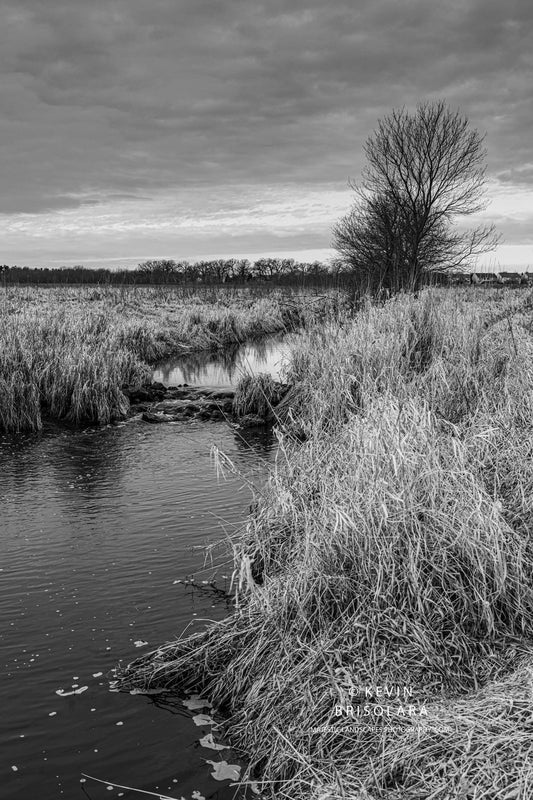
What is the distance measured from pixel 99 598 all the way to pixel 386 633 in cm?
244

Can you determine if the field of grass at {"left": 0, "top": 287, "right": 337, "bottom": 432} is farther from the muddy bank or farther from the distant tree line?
the distant tree line

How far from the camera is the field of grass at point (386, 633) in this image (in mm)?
2877

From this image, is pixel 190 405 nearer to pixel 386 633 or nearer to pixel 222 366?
pixel 222 366

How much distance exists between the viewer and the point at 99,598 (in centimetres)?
500

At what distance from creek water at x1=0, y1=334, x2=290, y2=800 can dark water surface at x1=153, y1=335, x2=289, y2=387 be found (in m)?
4.35

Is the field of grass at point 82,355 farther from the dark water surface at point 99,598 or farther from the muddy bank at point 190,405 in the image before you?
the dark water surface at point 99,598

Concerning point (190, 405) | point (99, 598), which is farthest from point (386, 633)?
point (190, 405)

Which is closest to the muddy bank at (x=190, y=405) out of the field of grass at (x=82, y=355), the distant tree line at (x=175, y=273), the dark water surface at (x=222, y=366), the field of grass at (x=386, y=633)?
the field of grass at (x=82, y=355)

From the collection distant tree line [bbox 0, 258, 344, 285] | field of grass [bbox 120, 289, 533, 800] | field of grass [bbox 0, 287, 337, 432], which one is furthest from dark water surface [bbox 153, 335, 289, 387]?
distant tree line [bbox 0, 258, 344, 285]

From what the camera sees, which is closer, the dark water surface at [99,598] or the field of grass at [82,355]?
the dark water surface at [99,598]

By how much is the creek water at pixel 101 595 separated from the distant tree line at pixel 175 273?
33924mm

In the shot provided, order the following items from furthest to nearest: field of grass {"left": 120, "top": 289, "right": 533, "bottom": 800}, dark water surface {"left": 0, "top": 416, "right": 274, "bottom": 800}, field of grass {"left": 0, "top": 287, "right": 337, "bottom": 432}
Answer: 1. field of grass {"left": 0, "top": 287, "right": 337, "bottom": 432}
2. dark water surface {"left": 0, "top": 416, "right": 274, "bottom": 800}
3. field of grass {"left": 120, "top": 289, "right": 533, "bottom": 800}

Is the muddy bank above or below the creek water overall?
above

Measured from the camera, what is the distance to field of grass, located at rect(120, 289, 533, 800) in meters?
2.88
